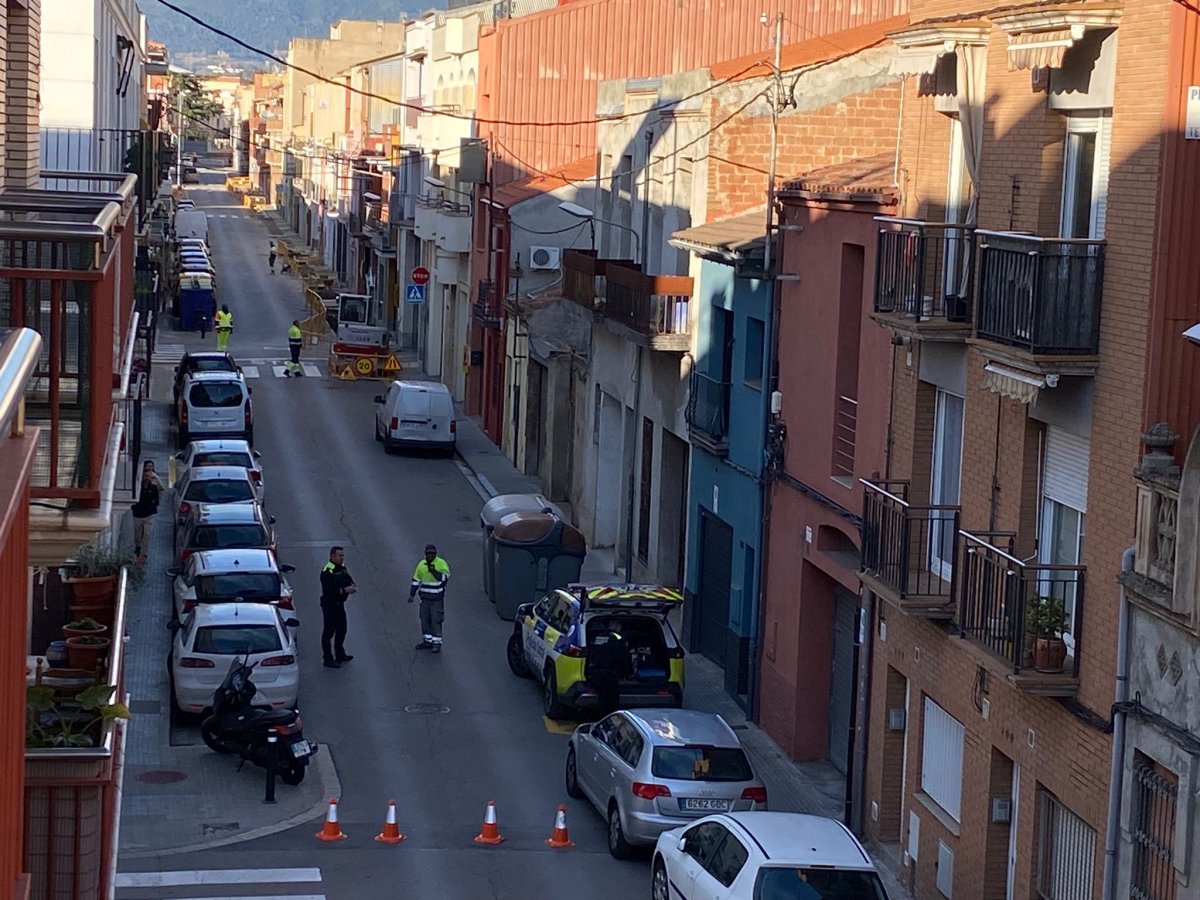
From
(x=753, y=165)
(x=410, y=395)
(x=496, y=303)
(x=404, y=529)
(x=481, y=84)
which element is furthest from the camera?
(x=481, y=84)

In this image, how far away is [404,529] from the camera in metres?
35.7

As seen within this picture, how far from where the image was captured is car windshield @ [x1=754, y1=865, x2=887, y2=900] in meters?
14.6

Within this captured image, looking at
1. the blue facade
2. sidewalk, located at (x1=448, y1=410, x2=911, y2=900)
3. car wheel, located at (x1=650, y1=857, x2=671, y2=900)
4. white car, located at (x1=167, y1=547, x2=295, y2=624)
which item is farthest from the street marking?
the blue facade

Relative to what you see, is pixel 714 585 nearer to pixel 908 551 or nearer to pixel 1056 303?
pixel 908 551

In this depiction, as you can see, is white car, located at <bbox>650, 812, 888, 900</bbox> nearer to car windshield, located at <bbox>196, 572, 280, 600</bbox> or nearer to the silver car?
the silver car

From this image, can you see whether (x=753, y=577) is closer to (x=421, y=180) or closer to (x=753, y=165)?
(x=753, y=165)

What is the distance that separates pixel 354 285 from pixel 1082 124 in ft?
227

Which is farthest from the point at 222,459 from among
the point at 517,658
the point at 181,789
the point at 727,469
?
the point at 181,789

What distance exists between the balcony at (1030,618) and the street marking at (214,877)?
22.7 feet

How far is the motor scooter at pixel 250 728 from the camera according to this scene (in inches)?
814

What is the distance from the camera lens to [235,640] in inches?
896

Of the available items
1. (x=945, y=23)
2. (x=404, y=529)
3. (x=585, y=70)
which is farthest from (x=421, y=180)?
(x=945, y=23)

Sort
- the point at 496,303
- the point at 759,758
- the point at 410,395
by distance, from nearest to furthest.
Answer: the point at 759,758 → the point at 410,395 → the point at 496,303

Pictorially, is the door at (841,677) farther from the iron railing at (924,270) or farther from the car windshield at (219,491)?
the car windshield at (219,491)
